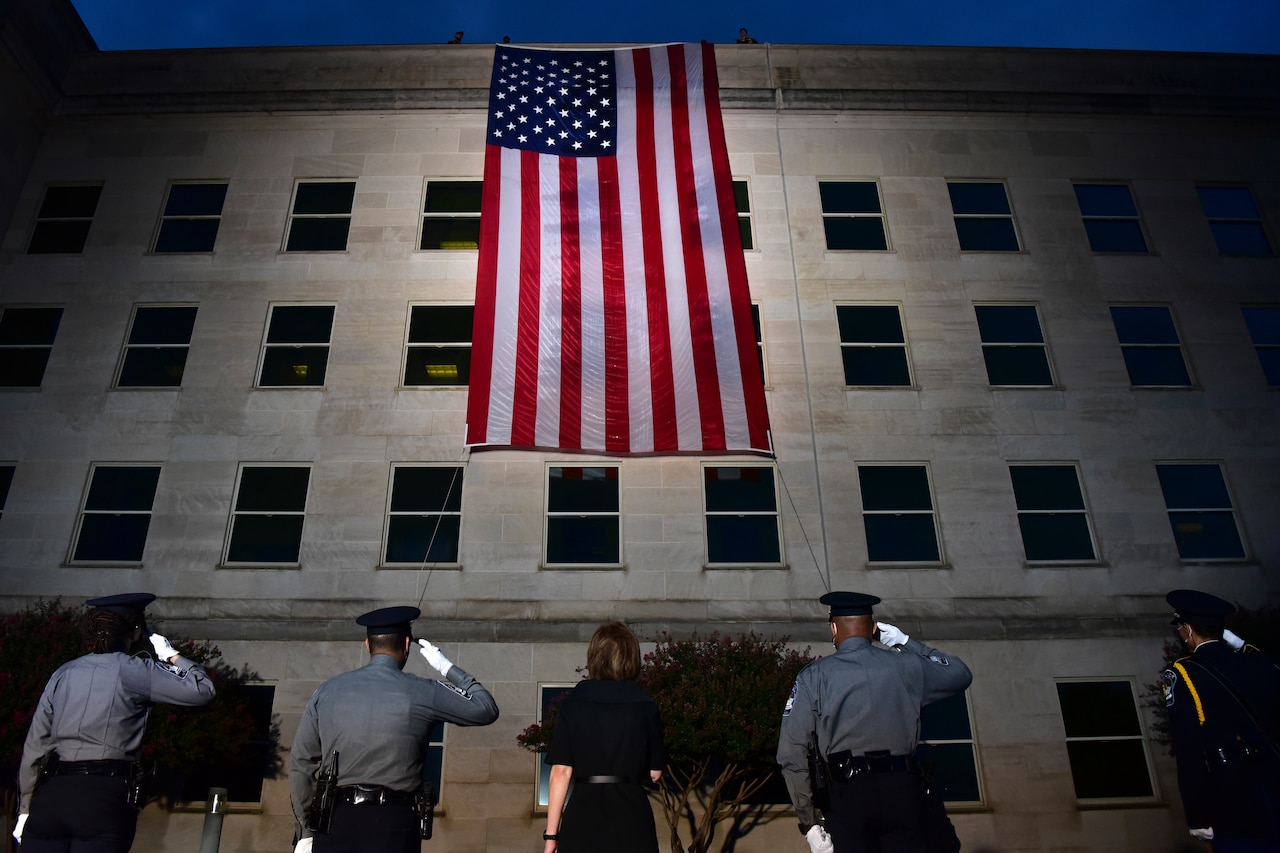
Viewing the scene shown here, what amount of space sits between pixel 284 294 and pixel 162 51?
7.90 metres

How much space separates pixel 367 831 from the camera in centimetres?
497

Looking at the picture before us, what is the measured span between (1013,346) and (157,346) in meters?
17.9

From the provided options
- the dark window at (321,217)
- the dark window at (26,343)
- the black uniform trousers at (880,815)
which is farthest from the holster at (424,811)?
the dark window at (26,343)

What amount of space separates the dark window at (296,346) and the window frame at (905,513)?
11019 mm

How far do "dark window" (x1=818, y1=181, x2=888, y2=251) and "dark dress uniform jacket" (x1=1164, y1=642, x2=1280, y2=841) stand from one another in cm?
1309

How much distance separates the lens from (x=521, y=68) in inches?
669

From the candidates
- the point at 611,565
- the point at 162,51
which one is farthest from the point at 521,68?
the point at 611,565

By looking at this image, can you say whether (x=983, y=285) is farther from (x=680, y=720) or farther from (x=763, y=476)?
(x=680, y=720)

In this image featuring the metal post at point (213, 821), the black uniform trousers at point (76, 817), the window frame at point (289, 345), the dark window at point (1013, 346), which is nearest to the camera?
the black uniform trousers at point (76, 817)

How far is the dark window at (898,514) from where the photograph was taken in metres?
14.8

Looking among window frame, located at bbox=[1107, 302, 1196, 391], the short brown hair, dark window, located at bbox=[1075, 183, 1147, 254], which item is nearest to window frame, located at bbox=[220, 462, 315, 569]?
the short brown hair

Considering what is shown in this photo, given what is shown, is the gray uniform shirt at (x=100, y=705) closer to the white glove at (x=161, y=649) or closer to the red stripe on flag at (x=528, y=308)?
the white glove at (x=161, y=649)

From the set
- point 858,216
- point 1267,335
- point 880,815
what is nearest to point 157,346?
point 858,216

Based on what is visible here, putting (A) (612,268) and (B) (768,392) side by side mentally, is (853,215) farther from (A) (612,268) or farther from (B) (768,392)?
(A) (612,268)
